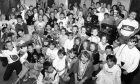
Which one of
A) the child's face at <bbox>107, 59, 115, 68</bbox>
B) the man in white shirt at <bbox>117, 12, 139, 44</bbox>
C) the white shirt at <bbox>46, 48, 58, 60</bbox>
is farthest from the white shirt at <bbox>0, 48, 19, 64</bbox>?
the man in white shirt at <bbox>117, 12, 139, 44</bbox>

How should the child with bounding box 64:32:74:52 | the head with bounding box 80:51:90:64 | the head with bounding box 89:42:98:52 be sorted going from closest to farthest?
the head with bounding box 80:51:90:64
the head with bounding box 89:42:98:52
the child with bounding box 64:32:74:52

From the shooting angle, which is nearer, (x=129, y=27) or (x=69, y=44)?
(x=129, y=27)

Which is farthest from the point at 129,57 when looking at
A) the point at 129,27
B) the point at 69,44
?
the point at 69,44

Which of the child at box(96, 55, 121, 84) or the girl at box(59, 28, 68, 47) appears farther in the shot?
the girl at box(59, 28, 68, 47)

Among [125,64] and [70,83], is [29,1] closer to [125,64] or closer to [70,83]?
[70,83]

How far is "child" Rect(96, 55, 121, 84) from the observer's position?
450 cm

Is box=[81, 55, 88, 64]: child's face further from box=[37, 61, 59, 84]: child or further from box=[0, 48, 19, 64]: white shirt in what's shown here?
box=[0, 48, 19, 64]: white shirt

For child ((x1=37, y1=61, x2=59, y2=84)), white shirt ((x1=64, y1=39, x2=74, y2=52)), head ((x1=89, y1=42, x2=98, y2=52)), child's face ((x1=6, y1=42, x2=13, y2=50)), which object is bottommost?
child ((x1=37, y1=61, x2=59, y2=84))

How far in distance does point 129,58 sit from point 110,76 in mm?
755

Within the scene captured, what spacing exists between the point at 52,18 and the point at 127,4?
531 cm

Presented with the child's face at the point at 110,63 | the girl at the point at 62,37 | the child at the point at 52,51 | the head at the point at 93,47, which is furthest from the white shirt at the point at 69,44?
the child's face at the point at 110,63

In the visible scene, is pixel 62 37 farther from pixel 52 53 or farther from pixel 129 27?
pixel 129 27

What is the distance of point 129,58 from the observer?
4.97 meters

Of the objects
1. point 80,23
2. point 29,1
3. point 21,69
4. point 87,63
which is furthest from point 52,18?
point 29,1
